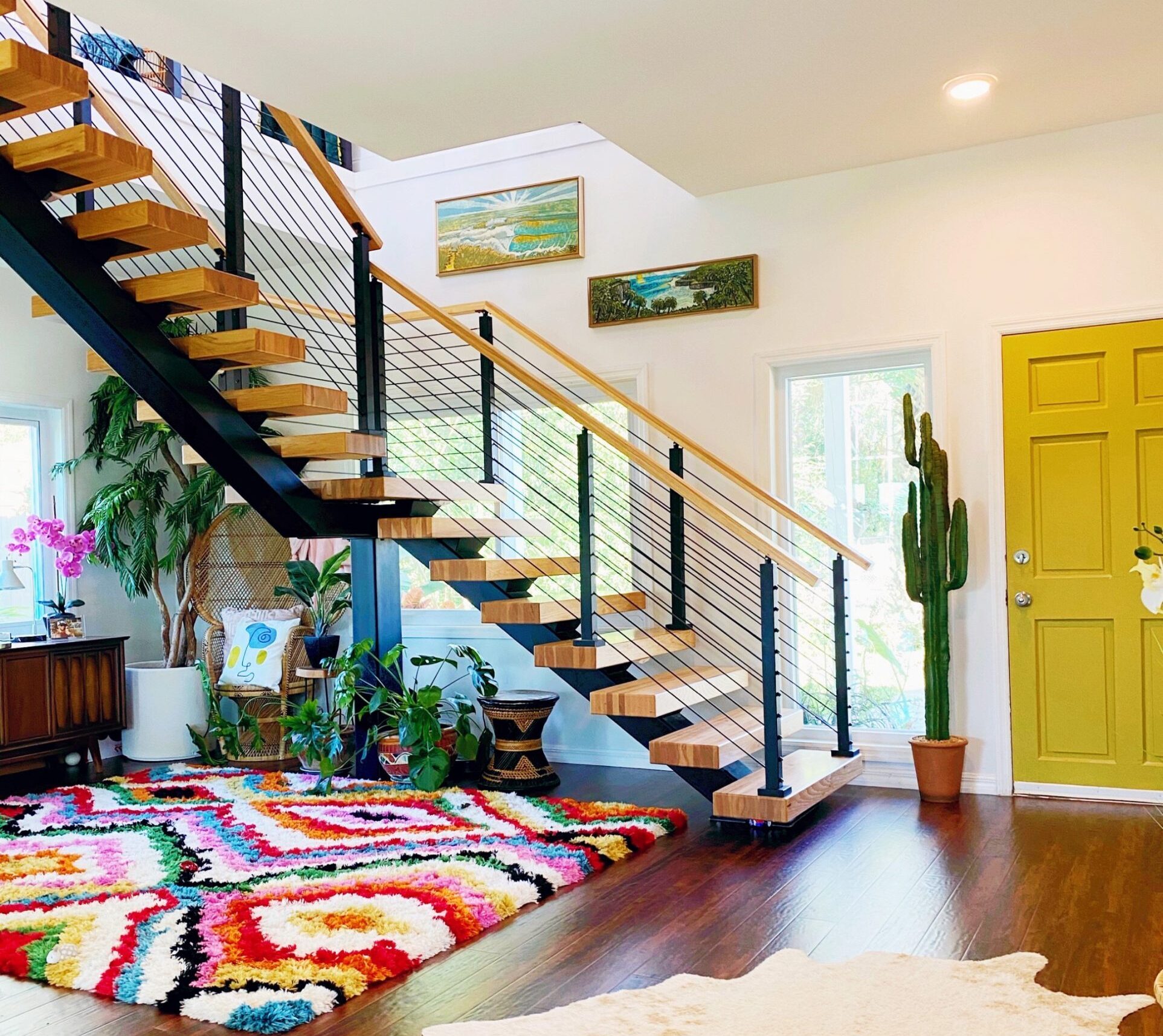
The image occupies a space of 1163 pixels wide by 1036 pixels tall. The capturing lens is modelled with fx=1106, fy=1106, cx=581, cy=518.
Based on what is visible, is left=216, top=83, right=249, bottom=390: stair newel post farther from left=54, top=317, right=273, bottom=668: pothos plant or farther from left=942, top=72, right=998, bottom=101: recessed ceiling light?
left=942, top=72, right=998, bottom=101: recessed ceiling light

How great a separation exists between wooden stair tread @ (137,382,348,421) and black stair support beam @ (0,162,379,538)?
88 millimetres

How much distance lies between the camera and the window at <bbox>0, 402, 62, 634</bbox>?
5578mm

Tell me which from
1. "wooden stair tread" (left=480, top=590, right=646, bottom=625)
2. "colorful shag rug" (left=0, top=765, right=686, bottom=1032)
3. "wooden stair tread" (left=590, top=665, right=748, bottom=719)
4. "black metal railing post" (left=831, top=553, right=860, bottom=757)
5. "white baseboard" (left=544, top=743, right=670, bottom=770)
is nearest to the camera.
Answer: "colorful shag rug" (left=0, top=765, right=686, bottom=1032)

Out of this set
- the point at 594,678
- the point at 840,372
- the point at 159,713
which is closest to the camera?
the point at 594,678

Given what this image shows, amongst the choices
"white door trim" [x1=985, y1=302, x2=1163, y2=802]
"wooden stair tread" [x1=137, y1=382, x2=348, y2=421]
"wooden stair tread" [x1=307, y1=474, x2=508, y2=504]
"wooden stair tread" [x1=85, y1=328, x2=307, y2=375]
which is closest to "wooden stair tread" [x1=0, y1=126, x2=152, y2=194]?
"wooden stair tread" [x1=85, y1=328, x2=307, y2=375]

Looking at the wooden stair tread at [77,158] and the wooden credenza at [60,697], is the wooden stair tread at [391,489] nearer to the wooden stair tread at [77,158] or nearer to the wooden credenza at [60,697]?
the wooden stair tread at [77,158]

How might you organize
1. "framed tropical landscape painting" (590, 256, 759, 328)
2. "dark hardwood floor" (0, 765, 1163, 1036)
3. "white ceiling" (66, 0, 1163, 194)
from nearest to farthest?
1. "dark hardwood floor" (0, 765, 1163, 1036)
2. "white ceiling" (66, 0, 1163, 194)
3. "framed tropical landscape painting" (590, 256, 759, 328)

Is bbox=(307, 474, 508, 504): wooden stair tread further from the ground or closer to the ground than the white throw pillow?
further from the ground

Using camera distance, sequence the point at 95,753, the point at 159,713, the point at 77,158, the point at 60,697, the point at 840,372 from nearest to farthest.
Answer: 1. the point at 77,158
2. the point at 840,372
3. the point at 60,697
4. the point at 95,753
5. the point at 159,713

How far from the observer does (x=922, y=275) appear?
472 cm

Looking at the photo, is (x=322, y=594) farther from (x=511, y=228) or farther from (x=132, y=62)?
(x=132, y=62)

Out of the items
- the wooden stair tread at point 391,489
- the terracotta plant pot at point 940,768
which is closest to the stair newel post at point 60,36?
the wooden stair tread at point 391,489

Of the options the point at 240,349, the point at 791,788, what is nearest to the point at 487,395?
the point at 240,349

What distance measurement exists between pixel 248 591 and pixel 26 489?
123 cm
